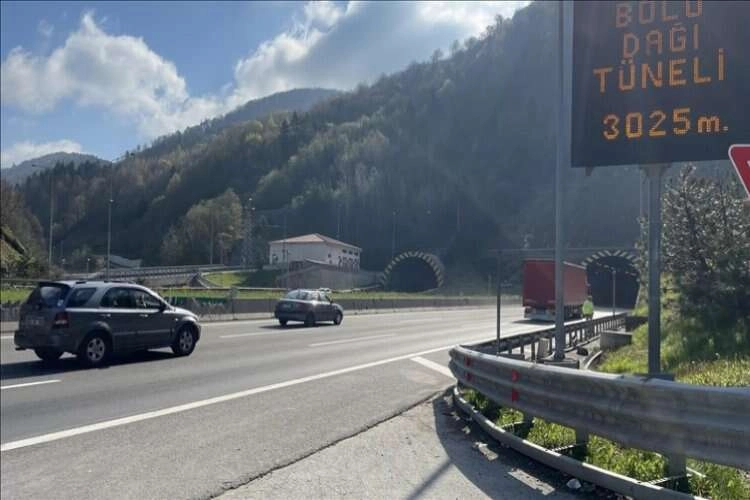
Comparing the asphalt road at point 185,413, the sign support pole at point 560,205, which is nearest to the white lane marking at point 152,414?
the asphalt road at point 185,413

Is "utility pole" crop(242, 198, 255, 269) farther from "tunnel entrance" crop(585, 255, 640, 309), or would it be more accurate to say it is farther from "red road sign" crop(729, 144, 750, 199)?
"red road sign" crop(729, 144, 750, 199)

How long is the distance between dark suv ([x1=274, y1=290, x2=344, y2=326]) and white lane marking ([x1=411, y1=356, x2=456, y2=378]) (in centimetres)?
1134

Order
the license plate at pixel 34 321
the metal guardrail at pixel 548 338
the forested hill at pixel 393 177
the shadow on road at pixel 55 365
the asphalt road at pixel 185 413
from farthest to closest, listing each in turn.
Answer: the forested hill at pixel 393 177, the metal guardrail at pixel 548 338, the license plate at pixel 34 321, the shadow on road at pixel 55 365, the asphalt road at pixel 185 413

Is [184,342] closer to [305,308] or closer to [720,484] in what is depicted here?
[305,308]

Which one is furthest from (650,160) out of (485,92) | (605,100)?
(485,92)

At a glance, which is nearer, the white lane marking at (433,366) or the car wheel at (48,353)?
the car wheel at (48,353)

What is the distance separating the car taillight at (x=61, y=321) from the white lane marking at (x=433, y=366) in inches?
300

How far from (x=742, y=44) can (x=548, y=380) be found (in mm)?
4961

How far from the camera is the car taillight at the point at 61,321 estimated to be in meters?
13.3

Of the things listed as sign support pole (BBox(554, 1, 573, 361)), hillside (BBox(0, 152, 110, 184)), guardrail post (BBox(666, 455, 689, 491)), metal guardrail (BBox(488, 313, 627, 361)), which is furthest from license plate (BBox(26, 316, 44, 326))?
hillside (BBox(0, 152, 110, 184))

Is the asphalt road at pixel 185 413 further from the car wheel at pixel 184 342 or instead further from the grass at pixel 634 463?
the grass at pixel 634 463

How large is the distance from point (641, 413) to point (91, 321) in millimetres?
11628

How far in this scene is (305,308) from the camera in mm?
28172

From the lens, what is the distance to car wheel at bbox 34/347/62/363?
13.5 meters
